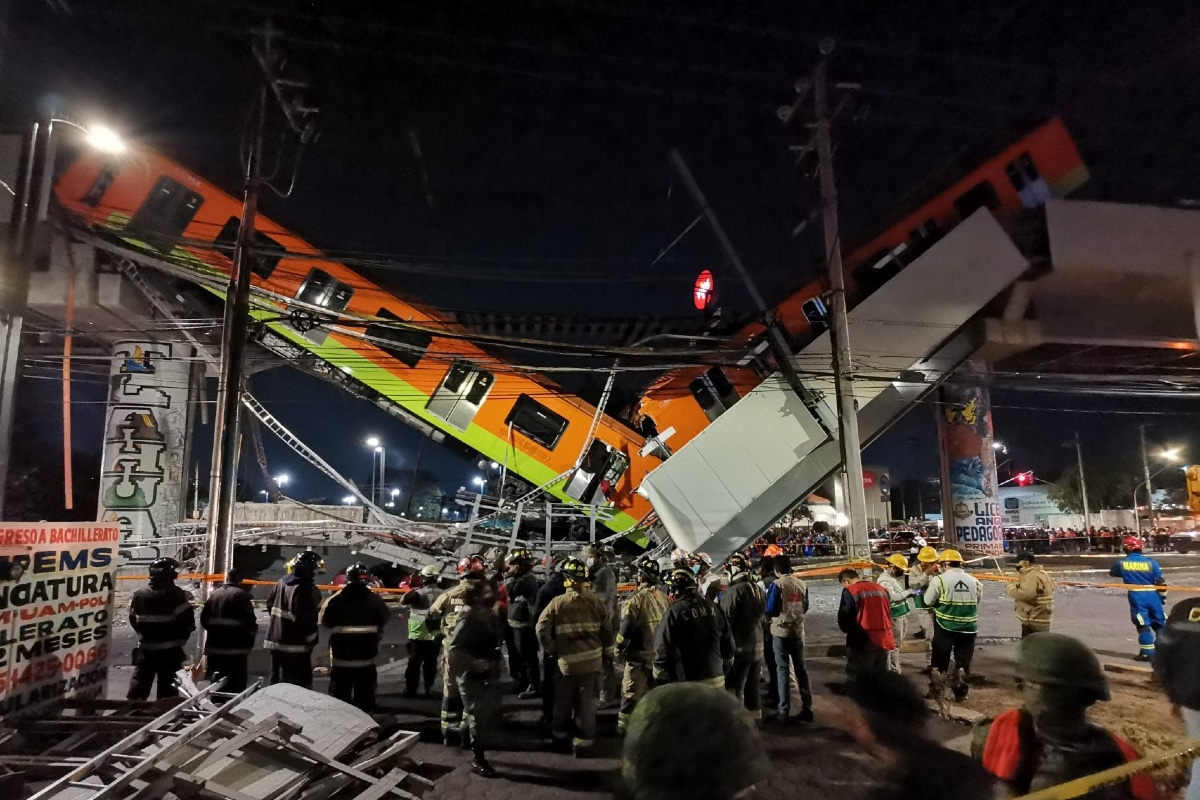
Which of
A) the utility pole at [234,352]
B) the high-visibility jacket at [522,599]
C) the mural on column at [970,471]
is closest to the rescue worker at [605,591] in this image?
the high-visibility jacket at [522,599]

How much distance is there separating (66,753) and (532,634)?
15.7ft

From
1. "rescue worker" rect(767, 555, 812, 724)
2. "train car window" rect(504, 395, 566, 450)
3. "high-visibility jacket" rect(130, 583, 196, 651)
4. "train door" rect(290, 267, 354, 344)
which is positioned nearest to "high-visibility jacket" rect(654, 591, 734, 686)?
"rescue worker" rect(767, 555, 812, 724)

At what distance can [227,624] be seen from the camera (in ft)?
20.6

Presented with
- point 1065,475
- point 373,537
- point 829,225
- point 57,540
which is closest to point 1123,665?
point 829,225

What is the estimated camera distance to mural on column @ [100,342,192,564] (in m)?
15.3

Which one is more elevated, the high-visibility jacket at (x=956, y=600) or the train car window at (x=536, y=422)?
the train car window at (x=536, y=422)

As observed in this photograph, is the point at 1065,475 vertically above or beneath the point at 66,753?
above

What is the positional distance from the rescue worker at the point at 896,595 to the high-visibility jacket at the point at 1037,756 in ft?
19.3

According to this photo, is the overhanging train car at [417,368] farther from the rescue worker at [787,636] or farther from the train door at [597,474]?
the rescue worker at [787,636]

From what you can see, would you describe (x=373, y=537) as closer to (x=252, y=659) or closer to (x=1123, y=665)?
(x=252, y=659)

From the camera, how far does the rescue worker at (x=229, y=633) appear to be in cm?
A: 630

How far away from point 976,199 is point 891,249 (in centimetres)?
261

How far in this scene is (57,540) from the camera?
5004 millimetres

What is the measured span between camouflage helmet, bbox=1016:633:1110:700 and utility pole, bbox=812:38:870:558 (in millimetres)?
7770
